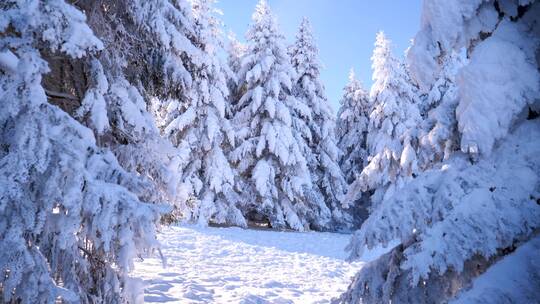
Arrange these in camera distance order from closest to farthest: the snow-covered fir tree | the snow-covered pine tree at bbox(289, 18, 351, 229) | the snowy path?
the snow-covered fir tree, the snowy path, the snow-covered pine tree at bbox(289, 18, 351, 229)

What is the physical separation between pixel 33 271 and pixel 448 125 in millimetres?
3570

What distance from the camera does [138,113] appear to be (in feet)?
15.2

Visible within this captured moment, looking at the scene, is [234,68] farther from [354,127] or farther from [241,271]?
[241,271]

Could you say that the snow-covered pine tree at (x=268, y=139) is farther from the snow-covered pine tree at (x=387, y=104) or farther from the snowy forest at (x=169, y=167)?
the snowy forest at (x=169, y=167)

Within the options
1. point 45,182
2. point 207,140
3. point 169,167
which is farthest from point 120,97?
point 207,140

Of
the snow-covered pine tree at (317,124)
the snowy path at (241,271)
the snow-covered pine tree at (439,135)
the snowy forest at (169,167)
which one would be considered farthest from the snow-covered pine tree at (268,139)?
the snow-covered pine tree at (439,135)

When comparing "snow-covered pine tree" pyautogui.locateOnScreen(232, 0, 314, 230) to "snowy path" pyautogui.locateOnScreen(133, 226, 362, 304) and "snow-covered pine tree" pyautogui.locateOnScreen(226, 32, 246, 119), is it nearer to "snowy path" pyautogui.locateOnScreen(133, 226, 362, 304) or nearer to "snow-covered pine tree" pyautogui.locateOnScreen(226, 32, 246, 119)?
"snow-covered pine tree" pyautogui.locateOnScreen(226, 32, 246, 119)

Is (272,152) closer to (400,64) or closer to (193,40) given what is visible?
(400,64)

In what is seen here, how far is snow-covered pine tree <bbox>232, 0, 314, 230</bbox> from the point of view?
66.0ft

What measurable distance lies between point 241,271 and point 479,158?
6.57 m

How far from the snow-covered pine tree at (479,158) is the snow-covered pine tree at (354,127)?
2519 centimetres

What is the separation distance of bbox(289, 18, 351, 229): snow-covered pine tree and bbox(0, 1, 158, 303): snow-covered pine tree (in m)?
20.6

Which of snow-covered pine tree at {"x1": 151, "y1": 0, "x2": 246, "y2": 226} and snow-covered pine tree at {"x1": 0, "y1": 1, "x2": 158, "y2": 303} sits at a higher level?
snow-covered pine tree at {"x1": 151, "y1": 0, "x2": 246, "y2": 226}

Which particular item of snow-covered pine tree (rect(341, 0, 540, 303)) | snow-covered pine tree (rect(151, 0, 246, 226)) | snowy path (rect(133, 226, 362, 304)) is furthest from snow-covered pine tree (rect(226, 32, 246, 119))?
snow-covered pine tree (rect(341, 0, 540, 303))
